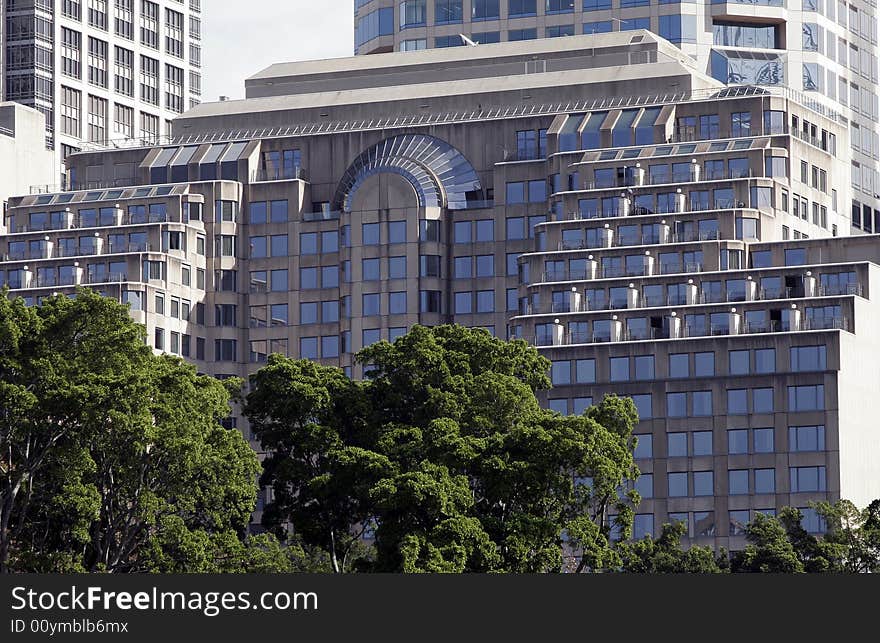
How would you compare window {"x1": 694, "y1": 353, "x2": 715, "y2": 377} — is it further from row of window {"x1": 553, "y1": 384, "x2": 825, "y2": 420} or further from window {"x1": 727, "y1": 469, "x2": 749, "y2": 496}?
window {"x1": 727, "y1": 469, "x2": 749, "y2": 496}

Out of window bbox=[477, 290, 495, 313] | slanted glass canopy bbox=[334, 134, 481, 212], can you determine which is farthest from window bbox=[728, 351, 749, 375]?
slanted glass canopy bbox=[334, 134, 481, 212]

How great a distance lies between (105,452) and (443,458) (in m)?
17.0

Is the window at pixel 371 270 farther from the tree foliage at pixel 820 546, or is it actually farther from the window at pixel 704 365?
the tree foliage at pixel 820 546

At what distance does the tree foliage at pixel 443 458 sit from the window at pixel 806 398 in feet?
102

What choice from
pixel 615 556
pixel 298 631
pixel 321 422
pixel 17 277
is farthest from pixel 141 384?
pixel 17 277

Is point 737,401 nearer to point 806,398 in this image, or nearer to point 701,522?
point 806,398

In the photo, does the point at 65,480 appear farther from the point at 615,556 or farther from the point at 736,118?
the point at 736,118

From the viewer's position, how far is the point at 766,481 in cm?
16575

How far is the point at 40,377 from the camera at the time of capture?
116 meters

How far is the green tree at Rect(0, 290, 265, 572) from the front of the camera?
11638 cm

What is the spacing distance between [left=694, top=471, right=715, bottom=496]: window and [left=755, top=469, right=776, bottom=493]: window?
319cm

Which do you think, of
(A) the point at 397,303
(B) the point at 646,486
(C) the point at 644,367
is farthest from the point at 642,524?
(A) the point at 397,303

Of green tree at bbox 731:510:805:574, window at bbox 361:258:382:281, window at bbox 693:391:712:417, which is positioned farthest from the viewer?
window at bbox 361:258:382:281

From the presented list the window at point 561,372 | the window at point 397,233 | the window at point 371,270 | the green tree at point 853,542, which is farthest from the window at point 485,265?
the green tree at point 853,542
